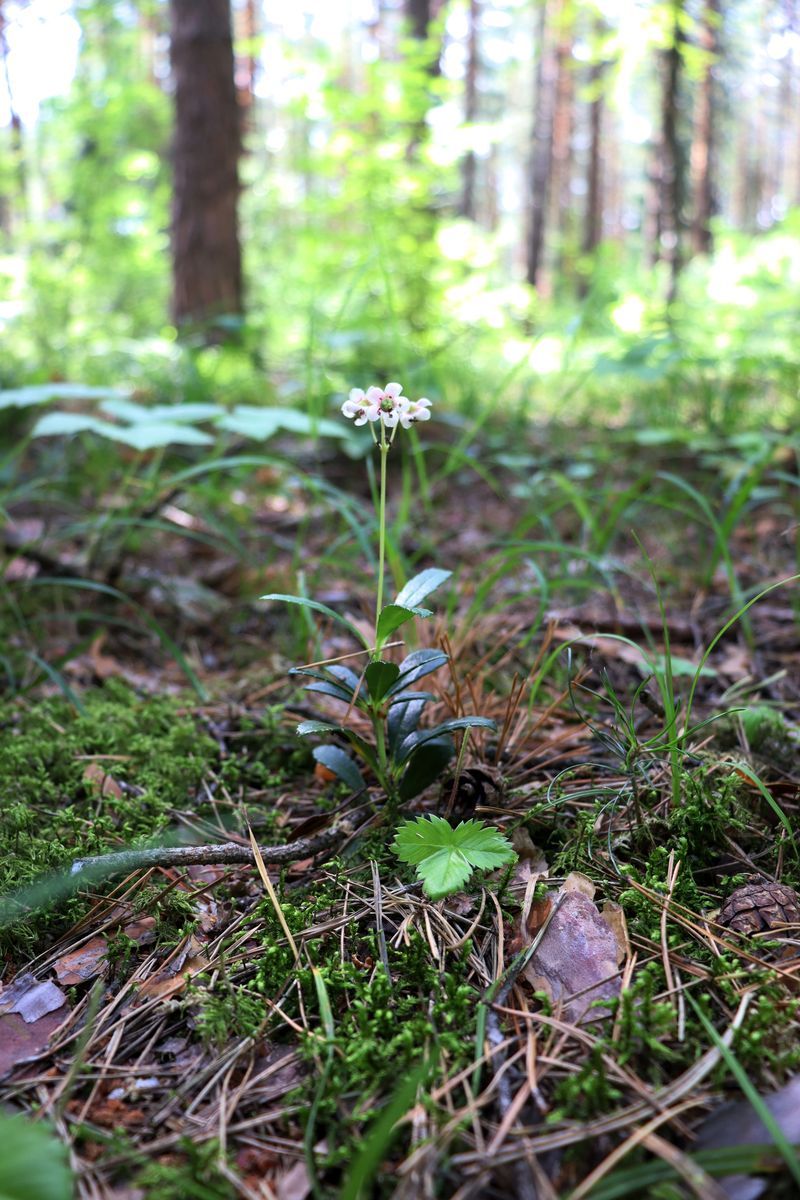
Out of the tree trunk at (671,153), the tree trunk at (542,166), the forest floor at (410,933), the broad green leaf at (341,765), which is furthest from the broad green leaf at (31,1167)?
the tree trunk at (542,166)

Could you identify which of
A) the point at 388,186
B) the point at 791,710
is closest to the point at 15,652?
the point at 791,710

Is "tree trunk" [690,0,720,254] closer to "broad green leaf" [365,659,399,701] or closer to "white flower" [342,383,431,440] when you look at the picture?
"white flower" [342,383,431,440]

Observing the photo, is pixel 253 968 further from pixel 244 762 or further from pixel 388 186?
pixel 388 186

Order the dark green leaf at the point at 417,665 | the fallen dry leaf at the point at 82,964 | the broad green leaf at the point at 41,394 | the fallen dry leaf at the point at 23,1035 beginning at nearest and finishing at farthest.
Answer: the fallen dry leaf at the point at 23,1035 < the fallen dry leaf at the point at 82,964 < the dark green leaf at the point at 417,665 < the broad green leaf at the point at 41,394

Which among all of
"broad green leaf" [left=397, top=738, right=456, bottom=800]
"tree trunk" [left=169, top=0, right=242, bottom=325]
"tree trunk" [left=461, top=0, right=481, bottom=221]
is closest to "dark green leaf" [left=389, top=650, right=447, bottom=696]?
"broad green leaf" [left=397, top=738, right=456, bottom=800]

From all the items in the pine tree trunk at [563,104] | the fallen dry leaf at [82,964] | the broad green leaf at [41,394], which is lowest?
the fallen dry leaf at [82,964]

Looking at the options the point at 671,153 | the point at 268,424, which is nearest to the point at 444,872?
the point at 268,424

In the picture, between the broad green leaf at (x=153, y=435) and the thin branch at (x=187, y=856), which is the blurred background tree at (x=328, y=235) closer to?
the broad green leaf at (x=153, y=435)
